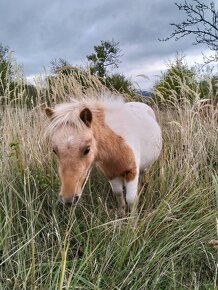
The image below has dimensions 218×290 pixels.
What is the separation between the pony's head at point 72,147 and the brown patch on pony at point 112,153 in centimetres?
21

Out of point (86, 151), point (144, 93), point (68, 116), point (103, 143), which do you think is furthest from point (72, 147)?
point (144, 93)

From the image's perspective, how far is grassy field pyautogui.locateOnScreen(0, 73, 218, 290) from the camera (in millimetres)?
2303

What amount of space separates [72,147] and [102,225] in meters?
0.55

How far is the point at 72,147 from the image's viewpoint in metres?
2.53

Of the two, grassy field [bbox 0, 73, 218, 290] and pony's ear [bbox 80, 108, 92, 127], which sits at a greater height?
pony's ear [bbox 80, 108, 92, 127]

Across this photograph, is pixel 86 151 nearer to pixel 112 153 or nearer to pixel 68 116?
pixel 68 116

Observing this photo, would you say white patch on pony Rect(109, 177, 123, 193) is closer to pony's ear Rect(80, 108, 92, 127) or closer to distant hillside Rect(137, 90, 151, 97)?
pony's ear Rect(80, 108, 92, 127)

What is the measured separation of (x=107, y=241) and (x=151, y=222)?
0.39 meters

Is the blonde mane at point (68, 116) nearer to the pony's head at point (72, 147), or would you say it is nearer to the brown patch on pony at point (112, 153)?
the pony's head at point (72, 147)

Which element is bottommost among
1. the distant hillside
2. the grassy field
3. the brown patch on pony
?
the grassy field

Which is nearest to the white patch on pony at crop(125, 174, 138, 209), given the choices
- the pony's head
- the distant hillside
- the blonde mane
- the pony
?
the pony

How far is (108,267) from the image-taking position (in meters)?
2.42

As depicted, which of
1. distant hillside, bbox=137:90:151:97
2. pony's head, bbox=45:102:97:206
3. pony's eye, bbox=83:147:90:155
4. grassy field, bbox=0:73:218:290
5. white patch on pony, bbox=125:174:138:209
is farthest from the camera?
distant hillside, bbox=137:90:151:97

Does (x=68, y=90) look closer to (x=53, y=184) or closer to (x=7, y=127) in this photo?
(x=7, y=127)
